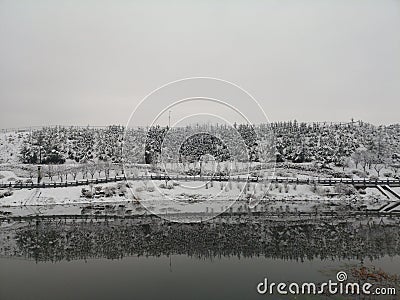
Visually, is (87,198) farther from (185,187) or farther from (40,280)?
(40,280)

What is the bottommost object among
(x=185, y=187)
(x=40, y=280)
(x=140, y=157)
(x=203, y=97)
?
(x=40, y=280)

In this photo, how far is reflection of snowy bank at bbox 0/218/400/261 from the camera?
18.6 feet

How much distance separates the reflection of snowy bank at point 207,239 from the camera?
568 cm

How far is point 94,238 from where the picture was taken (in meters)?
6.88

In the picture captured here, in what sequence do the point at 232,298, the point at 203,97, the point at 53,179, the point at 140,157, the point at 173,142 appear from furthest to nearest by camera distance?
1. the point at 53,179
2. the point at 173,142
3. the point at 140,157
4. the point at 203,97
5. the point at 232,298

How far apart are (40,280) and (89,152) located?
515 inches

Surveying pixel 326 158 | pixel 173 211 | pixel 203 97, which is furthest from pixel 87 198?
pixel 326 158

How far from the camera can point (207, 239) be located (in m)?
6.52

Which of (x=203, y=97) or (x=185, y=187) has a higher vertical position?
(x=203, y=97)

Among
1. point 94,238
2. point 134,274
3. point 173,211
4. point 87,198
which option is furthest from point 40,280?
point 87,198

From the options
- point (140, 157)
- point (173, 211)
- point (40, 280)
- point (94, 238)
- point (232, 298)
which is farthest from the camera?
point (173, 211)

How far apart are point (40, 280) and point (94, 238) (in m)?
2.31

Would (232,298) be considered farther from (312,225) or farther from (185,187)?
(185,187)

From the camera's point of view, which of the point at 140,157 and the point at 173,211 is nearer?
the point at 140,157
